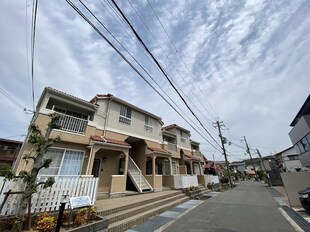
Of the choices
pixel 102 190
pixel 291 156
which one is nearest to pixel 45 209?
pixel 102 190

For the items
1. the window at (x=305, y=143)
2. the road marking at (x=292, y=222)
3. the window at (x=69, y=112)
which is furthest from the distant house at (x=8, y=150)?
the window at (x=305, y=143)

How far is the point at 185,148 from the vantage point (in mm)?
23672

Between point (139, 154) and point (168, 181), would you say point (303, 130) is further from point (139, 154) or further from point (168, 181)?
point (139, 154)

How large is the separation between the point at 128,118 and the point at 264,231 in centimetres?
1185

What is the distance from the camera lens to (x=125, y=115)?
14.5 metres

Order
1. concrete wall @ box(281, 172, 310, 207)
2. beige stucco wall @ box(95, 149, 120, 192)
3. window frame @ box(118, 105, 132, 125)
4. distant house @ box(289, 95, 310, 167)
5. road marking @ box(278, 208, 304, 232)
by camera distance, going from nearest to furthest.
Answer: road marking @ box(278, 208, 304, 232)
concrete wall @ box(281, 172, 310, 207)
beige stucco wall @ box(95, 149, 120, 192)
distant house @ box(289, 95, 310, 167)
window frame @ box(118, 105, 132, 125)

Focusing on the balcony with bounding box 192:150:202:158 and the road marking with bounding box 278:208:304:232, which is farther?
the balcony with bounding box 192:150:202:158

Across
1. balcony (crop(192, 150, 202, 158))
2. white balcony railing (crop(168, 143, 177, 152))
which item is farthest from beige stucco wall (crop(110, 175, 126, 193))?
balcony (crop(192, 150, 202, 158))

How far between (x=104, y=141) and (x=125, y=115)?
4.45 metres

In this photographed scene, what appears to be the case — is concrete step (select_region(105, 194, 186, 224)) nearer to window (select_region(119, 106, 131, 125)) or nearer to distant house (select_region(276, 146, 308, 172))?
window (select_region(119, 106, 131, 125))

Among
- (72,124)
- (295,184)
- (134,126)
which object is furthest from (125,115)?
(295,184)

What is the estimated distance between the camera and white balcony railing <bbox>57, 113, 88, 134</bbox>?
978cm

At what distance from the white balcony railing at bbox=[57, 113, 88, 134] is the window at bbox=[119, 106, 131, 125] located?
12.2 feet

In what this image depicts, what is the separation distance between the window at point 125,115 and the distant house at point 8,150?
21.1 meters
